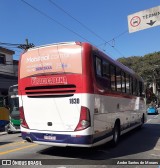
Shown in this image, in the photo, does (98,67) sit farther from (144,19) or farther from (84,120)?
(144,19)

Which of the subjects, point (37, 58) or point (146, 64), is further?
point (146, 64)

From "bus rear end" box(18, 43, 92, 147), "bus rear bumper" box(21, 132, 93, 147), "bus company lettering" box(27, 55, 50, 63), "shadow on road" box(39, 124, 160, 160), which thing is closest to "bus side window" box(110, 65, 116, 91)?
"shadow on road" box(39, 124, 160, 160)

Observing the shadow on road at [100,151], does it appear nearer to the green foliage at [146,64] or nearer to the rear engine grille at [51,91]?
the rear engine grille at [51,91]

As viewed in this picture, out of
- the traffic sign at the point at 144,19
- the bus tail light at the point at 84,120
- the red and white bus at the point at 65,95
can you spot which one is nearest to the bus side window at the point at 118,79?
the red and white bus at the point at 65,95

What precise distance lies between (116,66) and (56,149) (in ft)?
13.2

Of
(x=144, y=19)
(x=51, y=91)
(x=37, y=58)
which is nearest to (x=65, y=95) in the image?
(x=51, y=91)

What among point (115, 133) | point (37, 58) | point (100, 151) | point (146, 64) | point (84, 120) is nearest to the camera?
point (84, 120)

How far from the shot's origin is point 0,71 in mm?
32875

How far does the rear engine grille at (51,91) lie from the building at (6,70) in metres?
21.3

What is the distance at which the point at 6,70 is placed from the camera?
34.2 meters

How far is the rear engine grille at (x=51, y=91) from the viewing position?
9.62m

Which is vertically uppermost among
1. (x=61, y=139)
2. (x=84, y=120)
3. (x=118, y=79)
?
(x=118, y=79)

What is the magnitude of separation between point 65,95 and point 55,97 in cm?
35

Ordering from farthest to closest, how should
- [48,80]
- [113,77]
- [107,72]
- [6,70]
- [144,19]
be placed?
[6,70], [144,19], [113,77], [107,72], [48,80]
